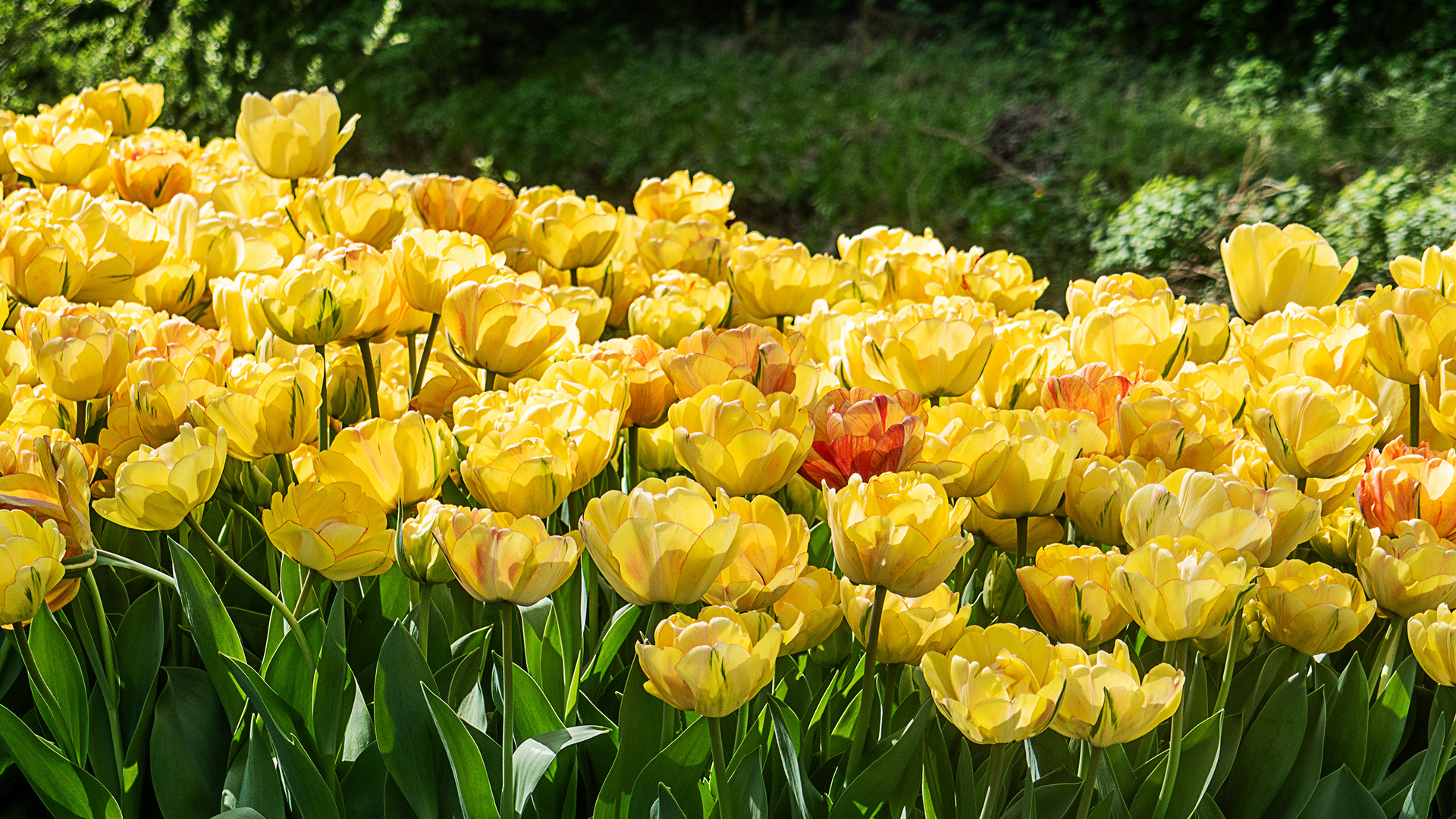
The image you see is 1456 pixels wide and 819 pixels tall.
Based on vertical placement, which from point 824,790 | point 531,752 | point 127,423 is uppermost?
point 127,423

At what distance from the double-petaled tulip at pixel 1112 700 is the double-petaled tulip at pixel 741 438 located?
0.24m

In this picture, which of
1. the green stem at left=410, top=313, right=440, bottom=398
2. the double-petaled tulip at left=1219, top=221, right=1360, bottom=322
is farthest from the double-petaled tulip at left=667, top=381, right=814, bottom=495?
the double-petaled tulip at left=1219, top=221, right=1360, bottom=322

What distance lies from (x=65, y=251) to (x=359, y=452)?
55 cm

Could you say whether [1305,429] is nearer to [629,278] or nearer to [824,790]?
[824,790]

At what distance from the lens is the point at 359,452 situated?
78cm

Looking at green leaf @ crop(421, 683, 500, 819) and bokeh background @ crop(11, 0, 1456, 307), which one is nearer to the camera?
green leaf @ crop(421, 683, 500, 819)

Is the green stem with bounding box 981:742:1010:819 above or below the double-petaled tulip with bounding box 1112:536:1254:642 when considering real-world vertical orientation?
below

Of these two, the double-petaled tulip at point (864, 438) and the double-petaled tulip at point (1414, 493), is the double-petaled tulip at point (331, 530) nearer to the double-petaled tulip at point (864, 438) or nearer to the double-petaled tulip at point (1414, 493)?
the double-petaled tulip at point (864, 438)

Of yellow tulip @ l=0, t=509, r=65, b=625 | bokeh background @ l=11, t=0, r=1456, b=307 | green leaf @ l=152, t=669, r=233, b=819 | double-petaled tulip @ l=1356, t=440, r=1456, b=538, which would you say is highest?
yellow tulip @ l=0, t=509, r=65, b=625

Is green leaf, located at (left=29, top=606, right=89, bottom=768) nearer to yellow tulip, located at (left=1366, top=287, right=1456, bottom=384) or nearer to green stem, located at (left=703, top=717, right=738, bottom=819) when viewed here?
green stem, located at (left=703, top=717, right=738, bottom=819)

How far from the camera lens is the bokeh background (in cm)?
479

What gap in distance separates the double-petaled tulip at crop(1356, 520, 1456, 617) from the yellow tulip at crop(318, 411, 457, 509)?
25.1 inches

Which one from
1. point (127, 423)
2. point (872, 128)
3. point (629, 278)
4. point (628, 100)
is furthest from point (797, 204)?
point (127, 423)

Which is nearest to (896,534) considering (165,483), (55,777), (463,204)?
(165,483)
